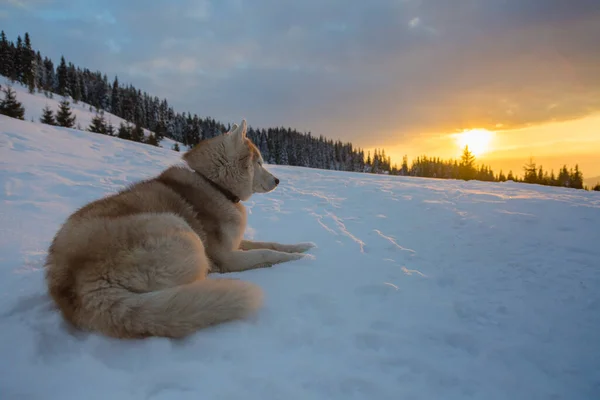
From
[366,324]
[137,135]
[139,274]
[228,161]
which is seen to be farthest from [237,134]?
[137,135]

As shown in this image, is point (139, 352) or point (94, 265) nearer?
point (139, 352)

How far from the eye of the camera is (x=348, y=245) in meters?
4.97

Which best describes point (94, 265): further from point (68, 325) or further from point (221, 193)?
point (221, 193)

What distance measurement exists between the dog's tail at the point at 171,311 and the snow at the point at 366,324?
0.09 m

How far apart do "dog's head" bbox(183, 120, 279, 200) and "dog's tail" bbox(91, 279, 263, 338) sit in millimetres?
2119

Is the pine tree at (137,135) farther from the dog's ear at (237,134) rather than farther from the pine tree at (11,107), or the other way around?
the dog's ear at (237,134)

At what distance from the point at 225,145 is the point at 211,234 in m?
1.30

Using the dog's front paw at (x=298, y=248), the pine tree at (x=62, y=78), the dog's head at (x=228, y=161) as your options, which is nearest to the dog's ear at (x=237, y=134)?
the dog's head at (x=228, y=161)

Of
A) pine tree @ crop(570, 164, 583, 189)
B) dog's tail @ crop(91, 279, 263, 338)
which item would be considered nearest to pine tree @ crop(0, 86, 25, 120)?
dog's tail @ crop(91, 279, 263, 338)

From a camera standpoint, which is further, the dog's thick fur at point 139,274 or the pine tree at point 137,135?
the pine tree at point 137,135

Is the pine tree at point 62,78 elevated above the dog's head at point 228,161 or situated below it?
above

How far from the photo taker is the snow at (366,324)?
1928 millimetres

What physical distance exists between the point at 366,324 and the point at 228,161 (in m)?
2.73

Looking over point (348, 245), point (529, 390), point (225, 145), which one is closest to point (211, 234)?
point (225, 145)
